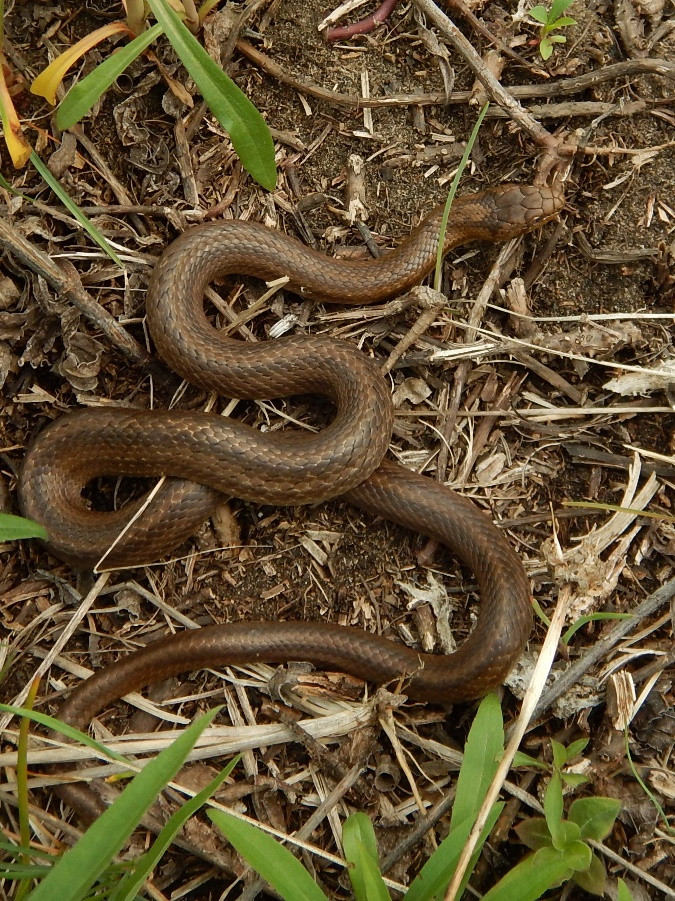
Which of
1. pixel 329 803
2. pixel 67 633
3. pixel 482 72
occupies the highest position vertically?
pixel 482 72

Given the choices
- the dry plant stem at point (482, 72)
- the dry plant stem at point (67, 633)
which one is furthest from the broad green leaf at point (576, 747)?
the dry plant stem at point (482, 72)

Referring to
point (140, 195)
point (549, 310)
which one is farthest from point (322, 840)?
point (140, 195)

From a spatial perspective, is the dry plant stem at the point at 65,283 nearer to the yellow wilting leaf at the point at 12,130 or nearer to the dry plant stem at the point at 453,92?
the yellow wilting leaf at the point at 12,130

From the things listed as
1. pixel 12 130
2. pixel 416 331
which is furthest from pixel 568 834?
pixel 12 130

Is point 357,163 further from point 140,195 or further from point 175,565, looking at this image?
point 175,565

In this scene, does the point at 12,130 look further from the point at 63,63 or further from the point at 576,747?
the point at 576,747

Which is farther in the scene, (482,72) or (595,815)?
(482,72)

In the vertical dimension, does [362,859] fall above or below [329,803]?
above

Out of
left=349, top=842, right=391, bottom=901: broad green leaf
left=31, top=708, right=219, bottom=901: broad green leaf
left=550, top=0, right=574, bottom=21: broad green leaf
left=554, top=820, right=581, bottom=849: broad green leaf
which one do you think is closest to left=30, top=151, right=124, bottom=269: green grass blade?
left=31, top=708, right=219, bottom=901: broad green leaf
